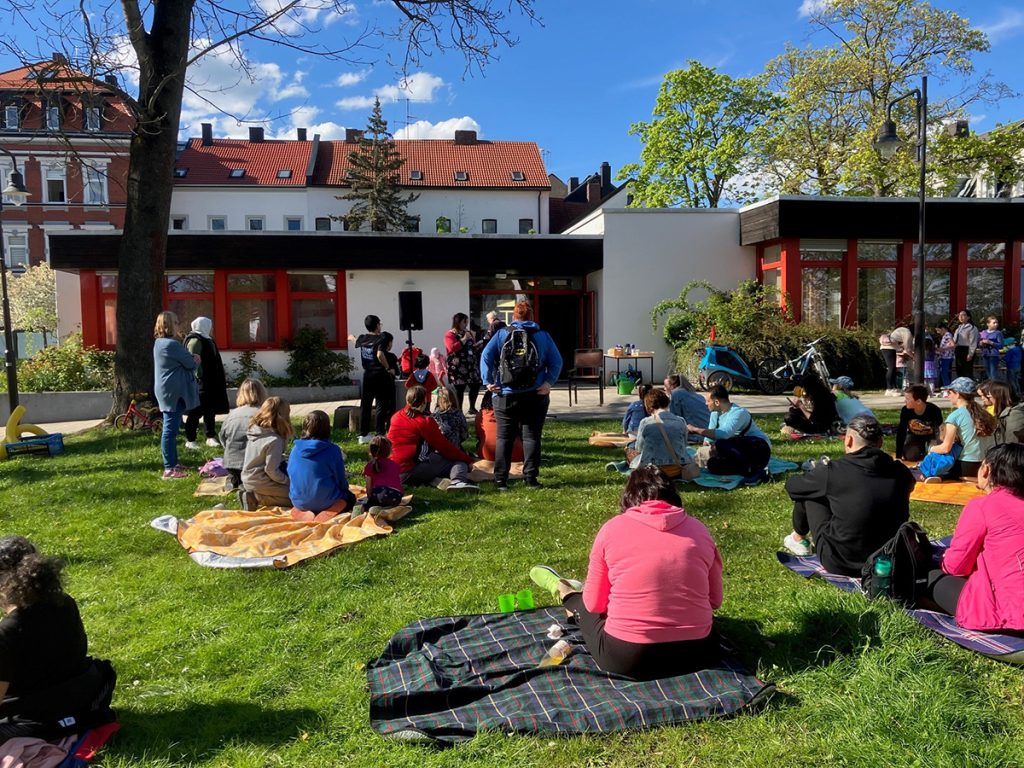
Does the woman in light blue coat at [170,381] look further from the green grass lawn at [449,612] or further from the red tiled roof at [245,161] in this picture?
the red tiled roof at [245,161]

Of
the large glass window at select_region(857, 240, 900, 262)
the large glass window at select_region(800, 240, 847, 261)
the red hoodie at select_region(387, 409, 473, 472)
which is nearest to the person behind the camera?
the red hoodie at select_region(387, 409, 473, 472)

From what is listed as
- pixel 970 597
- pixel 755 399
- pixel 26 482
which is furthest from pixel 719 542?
pixel 755 399

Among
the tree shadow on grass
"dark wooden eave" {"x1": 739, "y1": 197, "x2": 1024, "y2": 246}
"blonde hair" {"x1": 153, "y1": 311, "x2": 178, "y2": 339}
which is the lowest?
the tree shadow on grass

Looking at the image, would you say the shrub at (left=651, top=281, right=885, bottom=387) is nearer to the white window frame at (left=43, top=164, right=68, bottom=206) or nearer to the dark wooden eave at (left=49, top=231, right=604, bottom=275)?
the dark wooden eave at (left=49, top=231, right=604, bottom=275)

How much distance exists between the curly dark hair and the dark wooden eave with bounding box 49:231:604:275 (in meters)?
14.9

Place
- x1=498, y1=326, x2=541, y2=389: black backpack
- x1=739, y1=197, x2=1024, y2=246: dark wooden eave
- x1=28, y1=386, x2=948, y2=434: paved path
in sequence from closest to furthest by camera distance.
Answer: x1=498, y1=326, x2=541, y2=389: black backpack
x1=28, y1=386, x2=948, y2=434: paved path
x1=739, y1=197, x2=1024, y2=246: dark wooden eave

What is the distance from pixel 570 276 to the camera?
1942 cm

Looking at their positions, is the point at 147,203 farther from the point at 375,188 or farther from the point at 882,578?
the point at 375,188

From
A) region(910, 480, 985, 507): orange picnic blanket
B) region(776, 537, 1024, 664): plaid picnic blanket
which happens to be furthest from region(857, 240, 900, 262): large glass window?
region(776, 537, 1024, 664): plaid picnic blanket

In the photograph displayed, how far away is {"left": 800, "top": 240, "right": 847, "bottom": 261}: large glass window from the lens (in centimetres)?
1667

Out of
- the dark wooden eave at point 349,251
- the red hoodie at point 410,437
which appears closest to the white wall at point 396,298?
the dark wooden eave at point 349,251

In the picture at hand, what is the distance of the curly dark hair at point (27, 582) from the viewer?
274 cm

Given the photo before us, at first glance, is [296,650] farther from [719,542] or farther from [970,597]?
[970,597]

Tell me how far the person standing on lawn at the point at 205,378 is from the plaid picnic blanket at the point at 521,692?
6.40 meters
